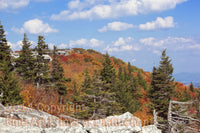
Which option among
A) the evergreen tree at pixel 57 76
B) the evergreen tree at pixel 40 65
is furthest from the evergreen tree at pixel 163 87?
the evergreen tree at pixel 40 65

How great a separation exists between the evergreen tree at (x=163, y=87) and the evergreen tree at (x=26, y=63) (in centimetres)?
1525

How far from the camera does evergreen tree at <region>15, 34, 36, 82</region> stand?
18328 millimetres

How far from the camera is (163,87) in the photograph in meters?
22.0

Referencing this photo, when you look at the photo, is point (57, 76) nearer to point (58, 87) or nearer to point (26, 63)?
point (58, 87)

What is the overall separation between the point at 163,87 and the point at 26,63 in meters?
17.8

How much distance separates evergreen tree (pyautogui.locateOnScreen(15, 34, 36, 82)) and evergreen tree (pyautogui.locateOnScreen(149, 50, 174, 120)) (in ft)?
50.0

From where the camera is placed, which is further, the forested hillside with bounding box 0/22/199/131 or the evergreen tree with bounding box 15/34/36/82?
the evergreen tree with bounding box 15/34/36/82

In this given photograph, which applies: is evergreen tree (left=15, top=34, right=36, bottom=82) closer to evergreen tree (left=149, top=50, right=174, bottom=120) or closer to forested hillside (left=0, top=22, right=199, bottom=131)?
forested hillside (left=0, top=22, right=199, bottom=131)

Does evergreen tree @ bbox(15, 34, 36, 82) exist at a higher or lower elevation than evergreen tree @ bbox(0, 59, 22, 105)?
higher

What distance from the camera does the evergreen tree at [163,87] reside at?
20.8m

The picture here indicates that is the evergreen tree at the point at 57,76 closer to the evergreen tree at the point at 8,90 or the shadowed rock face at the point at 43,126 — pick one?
the evergreen tree at the point at 8,90

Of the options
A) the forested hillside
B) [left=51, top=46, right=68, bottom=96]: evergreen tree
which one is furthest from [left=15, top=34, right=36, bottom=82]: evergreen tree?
[left=51, top=46, right=68, bottom=96]: evergreen tree

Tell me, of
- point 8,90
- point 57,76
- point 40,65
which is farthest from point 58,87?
point 8,90

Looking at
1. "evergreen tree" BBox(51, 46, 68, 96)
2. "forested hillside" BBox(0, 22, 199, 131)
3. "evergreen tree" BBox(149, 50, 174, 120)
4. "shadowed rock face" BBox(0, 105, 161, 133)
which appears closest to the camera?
"shadowed rock face" BBox(0, 105, 161, 133)
